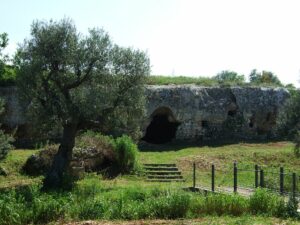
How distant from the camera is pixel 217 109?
3822cm

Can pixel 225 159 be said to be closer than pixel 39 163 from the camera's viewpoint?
No

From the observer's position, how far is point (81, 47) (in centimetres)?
2427

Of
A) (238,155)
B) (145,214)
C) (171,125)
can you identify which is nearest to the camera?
(145,214)

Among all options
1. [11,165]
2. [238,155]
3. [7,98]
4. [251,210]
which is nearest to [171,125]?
[238,155]

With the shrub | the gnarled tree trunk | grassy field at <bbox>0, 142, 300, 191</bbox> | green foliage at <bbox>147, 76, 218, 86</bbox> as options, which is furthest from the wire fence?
green foliage at <bbox>147, 76, 218, 86</bbox>

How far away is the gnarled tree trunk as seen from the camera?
22844mm

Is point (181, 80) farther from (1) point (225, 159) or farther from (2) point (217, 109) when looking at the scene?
(1) point (225, 159)

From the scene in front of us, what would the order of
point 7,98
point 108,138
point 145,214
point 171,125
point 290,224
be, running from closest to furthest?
point 290,224
point 145,214
point 108,138
point 7,98
point 171,125

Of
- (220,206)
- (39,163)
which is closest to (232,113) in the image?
(39,163)

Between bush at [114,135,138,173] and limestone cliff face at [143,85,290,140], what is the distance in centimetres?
875

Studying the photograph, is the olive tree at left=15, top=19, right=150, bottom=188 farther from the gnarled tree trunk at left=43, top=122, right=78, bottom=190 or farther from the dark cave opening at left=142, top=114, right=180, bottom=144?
the dark cave opening at left=142, top=114, right=180, bottom=144

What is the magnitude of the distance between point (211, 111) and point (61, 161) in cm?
1672

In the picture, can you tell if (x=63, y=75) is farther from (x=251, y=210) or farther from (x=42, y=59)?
(x=251, y=210)

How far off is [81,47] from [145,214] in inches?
439
